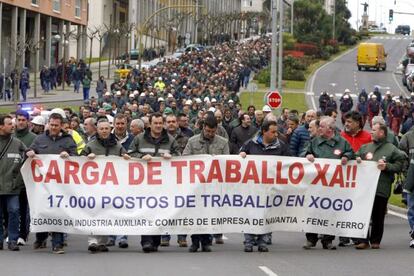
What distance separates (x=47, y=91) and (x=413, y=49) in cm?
4619

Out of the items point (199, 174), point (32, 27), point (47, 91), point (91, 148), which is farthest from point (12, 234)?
point (32, 27)

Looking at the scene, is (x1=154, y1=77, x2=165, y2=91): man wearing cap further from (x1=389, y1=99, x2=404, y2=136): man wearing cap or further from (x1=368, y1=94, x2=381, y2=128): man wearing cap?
(x1=389, y1=99, x2=404, y2=136): man wearing cap

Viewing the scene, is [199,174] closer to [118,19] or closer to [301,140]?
[301,140]

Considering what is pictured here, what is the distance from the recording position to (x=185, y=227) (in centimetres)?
1485

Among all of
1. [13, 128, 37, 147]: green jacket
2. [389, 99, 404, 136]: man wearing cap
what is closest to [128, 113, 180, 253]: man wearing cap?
[13, 128, 37, 147]: green jacket

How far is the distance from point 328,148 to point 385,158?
786mm

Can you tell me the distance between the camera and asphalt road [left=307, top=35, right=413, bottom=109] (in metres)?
74.6

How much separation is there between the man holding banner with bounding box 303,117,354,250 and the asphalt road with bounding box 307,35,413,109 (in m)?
46.3

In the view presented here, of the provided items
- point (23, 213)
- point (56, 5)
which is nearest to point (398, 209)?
point (23, 213)

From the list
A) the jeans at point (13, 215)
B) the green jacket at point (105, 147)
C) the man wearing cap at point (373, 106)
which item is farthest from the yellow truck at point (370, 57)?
the jeans at point (13, 215)

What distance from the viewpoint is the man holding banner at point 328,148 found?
15.1 m

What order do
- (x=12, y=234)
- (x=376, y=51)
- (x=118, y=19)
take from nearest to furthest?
(x=12, y=234) < (x=376, y=51) < (x=118, y=19)

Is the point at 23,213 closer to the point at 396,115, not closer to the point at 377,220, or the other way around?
the point at 377,220

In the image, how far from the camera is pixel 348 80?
85.1 meters
